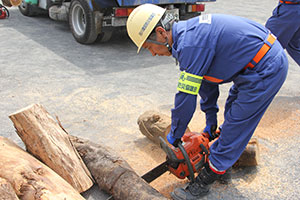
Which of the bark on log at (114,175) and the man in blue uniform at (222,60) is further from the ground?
the man in blue uniform at (222,60)

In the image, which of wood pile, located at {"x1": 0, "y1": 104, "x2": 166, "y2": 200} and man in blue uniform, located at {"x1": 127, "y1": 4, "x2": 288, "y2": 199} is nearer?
wood pile, located at {"x1": 0, "y1": 104, "x2": 166, "y2": 200}

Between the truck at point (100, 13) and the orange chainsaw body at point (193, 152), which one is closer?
the orange chainsaw body at point (193, 152)

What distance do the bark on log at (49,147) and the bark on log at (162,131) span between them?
1088 millimetres

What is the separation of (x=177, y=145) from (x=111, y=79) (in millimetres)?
2895

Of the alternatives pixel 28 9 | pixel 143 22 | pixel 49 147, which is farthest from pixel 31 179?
pixel 28 9

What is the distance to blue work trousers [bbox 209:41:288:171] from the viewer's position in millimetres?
2596

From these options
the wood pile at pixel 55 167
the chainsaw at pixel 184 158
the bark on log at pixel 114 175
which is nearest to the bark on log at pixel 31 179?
the wood pile at pixel 55 167

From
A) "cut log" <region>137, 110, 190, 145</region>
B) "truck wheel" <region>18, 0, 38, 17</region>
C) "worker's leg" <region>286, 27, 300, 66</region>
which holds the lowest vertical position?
"cut log" <region>137, 110, 190, 145</region>

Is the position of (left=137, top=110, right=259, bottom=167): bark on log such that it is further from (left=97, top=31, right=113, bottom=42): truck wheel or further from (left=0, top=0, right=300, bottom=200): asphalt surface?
(left=97, top=31, right=113, bottom=42): truck wheel

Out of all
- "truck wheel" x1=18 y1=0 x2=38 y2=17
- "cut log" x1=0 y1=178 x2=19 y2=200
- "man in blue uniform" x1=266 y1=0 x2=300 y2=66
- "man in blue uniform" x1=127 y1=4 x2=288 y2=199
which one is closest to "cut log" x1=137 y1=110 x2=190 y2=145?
"man in blue uniform" x1=127 y1=4 x2=288 y2=199

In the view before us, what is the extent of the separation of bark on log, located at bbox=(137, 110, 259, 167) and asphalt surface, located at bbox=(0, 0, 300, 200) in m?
0.12

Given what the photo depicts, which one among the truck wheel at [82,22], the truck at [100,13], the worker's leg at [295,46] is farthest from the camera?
the truck wheel at [82,22]

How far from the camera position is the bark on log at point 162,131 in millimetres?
3301

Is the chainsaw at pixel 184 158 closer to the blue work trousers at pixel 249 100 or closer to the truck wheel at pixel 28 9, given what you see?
the blue work trousers at pixel 249 100
